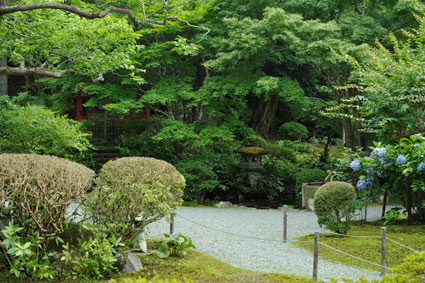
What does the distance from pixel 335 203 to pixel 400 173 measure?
2.01m

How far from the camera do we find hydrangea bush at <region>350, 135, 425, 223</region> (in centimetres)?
909

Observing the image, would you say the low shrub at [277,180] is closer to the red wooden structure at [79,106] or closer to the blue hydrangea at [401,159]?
the red wooden structure at [79,106]

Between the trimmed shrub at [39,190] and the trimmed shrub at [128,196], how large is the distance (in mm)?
536

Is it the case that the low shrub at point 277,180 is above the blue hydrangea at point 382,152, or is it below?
below

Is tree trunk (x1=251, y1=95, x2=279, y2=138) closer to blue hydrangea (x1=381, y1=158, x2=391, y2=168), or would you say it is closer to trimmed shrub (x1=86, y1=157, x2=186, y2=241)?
blue hydrangea (x1=381, y1=158, x2=391, y2=168)

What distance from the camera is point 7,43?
405 inches

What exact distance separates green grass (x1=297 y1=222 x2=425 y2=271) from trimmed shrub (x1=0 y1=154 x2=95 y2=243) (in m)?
4.37

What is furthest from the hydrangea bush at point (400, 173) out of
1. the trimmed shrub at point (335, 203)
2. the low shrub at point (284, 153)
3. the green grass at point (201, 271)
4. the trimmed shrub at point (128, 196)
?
the low shrub at point (284, 153)

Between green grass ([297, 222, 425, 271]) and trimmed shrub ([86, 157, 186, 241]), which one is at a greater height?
trimmed shrub ([86, 157, 186, 241])

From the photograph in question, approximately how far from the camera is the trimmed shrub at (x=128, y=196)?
6.34m

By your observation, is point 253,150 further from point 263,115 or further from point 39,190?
point 39,190

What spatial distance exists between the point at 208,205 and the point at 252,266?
8767 millimetres

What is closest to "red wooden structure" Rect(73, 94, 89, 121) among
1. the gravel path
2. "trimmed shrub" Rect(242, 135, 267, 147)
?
"trimmed shrub" Rect(242, 135, 267, 147)

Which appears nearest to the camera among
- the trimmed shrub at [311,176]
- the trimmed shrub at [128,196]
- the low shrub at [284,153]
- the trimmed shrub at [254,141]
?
the trimmed shrub at [128,196]
